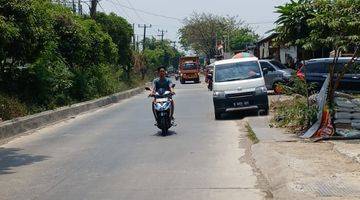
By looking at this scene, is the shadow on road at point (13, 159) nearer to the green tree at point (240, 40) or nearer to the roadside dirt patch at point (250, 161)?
the roadside dirt patch at point (250, 161)

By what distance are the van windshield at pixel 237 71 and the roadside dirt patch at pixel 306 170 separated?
7.21 m

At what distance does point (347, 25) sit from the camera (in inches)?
468

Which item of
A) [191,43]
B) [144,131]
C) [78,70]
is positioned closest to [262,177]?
[144,131]

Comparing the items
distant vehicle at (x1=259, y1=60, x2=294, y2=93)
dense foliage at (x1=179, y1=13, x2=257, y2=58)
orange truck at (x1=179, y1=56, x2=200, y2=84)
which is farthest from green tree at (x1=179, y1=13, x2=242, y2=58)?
distant vehicle at (x1=259, y1=60, x2=294, y2=93)

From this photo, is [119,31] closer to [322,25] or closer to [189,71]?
[189,71]

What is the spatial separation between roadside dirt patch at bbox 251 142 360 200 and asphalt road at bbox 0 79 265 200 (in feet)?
1.12

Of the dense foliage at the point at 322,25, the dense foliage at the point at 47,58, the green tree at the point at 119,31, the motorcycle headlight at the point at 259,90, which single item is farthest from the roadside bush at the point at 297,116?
the green tree at the point at 119,31

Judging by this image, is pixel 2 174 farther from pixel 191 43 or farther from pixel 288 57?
pixel 191 43

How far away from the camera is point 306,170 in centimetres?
873

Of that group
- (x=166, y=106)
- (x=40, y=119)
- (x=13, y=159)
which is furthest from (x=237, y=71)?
(x=13, y=159)

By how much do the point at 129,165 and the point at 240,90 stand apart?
8611mm

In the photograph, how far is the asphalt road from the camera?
792cm

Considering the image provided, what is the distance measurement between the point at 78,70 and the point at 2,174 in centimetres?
1963

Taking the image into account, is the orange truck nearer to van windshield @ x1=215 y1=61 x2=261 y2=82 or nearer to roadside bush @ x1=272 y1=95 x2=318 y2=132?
van windshield @ x1=215 y1=61 x2=261 y2=82
